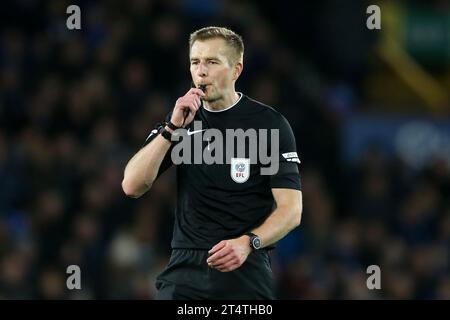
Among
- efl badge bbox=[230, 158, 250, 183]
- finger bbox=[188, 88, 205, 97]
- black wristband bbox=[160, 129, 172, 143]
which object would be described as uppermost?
finger bbox=[188, 88, 205, 97]

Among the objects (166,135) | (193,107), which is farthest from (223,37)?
(166,135)

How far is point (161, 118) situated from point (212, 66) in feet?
19.3

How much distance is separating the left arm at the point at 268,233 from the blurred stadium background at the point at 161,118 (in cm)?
443

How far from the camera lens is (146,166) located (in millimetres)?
5590

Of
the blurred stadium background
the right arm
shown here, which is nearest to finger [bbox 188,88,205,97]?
the right arm

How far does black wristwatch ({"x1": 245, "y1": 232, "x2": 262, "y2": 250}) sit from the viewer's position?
539 centimetres

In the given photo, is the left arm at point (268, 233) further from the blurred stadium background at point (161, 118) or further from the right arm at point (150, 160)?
the blurred stadium background at point (161, 118)

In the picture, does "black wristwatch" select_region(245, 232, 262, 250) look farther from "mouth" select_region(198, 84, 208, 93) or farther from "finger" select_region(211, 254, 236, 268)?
"mouth" select_region(198, 84, 208, 93)

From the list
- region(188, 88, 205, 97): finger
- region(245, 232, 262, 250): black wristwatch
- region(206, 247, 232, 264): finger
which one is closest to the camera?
region(206, 247, 232, 264): finger

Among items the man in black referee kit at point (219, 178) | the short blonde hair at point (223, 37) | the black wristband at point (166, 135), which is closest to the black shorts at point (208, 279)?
the man in black referee kit at point (219, 178)

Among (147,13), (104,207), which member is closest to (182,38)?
(147,13)

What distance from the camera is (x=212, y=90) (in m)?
5.65

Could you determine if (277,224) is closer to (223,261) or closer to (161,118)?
(223,261)

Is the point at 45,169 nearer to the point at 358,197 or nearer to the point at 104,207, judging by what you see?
the point at 104,207
